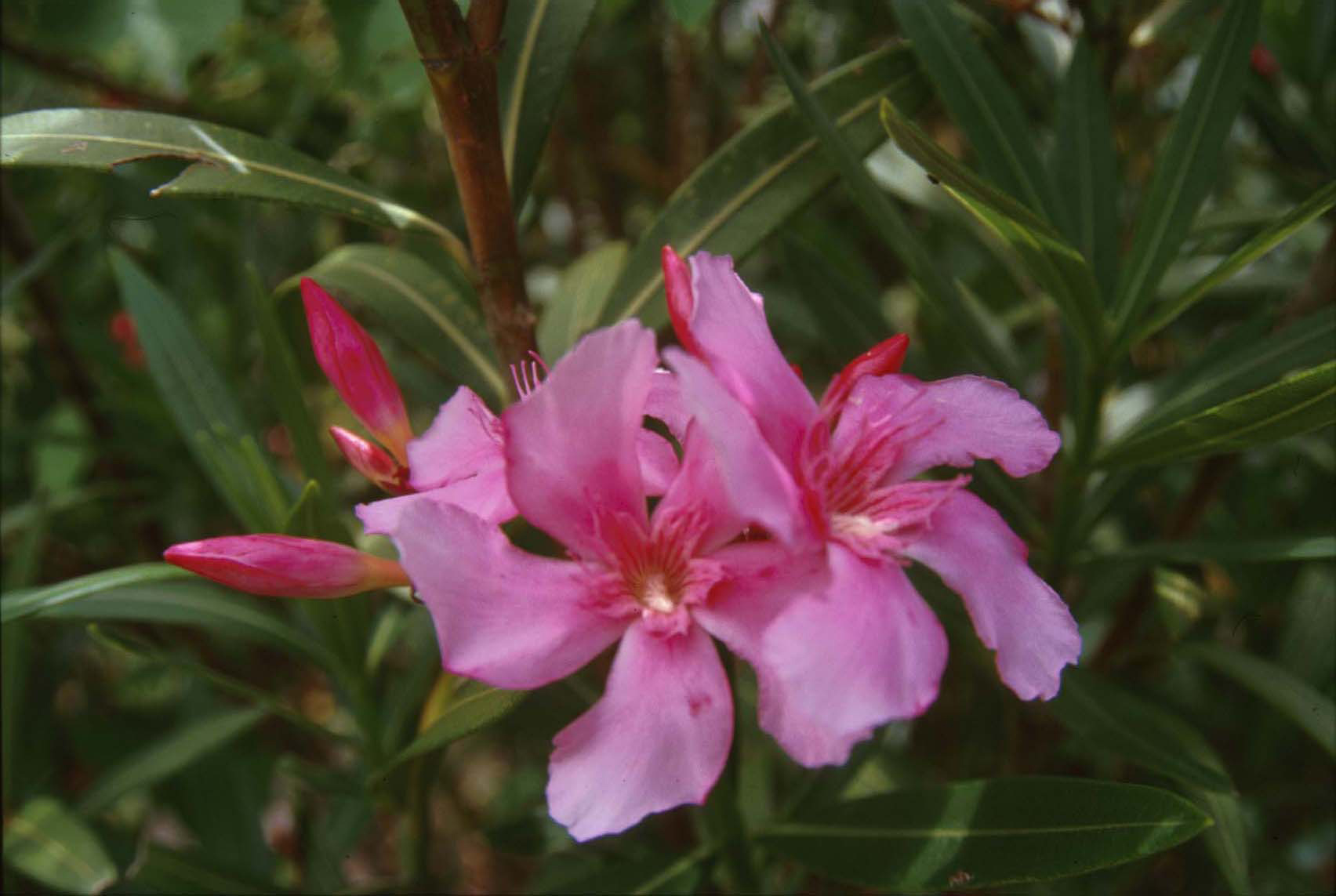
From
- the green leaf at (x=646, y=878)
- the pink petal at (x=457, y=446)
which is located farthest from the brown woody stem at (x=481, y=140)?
the green leaf at (x=646, y=878)

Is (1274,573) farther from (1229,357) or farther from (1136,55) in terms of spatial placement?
(1136,55)

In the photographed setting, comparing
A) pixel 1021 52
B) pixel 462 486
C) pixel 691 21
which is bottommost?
pixel 1021 52

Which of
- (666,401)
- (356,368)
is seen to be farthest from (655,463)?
(356,368)

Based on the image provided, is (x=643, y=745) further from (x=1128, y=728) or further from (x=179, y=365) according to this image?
(x=179, y=365)

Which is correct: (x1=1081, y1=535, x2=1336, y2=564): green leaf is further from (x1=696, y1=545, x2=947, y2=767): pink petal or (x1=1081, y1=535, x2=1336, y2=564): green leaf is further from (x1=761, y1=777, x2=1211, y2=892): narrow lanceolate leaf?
(x1=696, y1=545, x2=947, y2=767): pink petal

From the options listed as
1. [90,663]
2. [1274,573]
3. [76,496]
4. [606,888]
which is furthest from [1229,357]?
[90,663]

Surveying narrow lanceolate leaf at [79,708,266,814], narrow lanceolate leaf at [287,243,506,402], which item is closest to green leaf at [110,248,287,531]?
narrow lanceolate leaf at [287,243,506,402]
